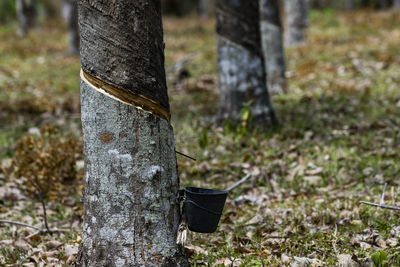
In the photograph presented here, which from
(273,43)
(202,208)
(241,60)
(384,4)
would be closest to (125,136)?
(202,208)

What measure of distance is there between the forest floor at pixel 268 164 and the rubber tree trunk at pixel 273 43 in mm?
439

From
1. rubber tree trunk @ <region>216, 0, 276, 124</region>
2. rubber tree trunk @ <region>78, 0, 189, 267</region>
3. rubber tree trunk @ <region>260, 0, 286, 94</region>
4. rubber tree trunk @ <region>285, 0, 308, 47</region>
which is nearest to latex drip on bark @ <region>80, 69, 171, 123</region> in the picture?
rubber tree trunk @ <region>78, 0, 189, 267</region>

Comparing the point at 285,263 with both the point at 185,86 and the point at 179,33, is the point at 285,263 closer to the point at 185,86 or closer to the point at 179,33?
the point at 185,86

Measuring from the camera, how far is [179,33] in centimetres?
2058

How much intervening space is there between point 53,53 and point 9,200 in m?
11.9

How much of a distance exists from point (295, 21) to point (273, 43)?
226 inches

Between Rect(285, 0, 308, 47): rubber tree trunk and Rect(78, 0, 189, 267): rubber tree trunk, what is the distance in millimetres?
11997

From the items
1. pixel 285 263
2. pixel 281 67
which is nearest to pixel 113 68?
pixel 285 263

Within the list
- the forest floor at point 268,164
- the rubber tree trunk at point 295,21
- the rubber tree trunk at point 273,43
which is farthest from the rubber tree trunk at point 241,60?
the rubber tree trunk at point 295,21

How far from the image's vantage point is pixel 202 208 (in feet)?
9.83

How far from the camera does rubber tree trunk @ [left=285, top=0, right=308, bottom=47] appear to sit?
552 inches

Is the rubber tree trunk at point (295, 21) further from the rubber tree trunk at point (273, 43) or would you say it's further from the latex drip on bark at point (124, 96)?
the latex drip on bark at point (124, 96)

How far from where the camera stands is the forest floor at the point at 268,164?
12.0ft

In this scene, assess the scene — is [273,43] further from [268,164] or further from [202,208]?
[202,208]
